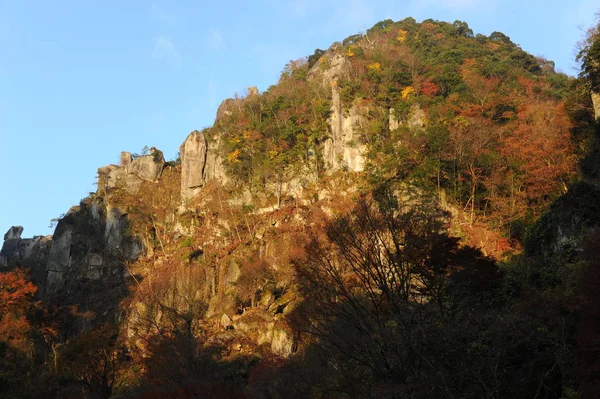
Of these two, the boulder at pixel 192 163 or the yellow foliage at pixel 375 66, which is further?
the boulder at pixel 192 163

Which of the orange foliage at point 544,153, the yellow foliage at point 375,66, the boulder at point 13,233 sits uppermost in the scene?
the yellow foliage at point 375,66

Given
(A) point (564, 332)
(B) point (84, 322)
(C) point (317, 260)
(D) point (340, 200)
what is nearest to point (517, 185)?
(D) point (340, 200)

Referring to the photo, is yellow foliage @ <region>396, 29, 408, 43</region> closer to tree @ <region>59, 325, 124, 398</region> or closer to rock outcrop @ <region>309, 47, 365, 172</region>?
rock outcrop @ <region>309, 47, 365, 172</region>

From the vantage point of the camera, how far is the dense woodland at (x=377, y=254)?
1217 cm

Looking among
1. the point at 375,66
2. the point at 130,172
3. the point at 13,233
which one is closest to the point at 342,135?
the point at 375,66

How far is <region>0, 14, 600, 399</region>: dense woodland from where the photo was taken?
39.9 ft

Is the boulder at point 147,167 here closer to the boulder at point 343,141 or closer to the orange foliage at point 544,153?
the boulder at point 343,141

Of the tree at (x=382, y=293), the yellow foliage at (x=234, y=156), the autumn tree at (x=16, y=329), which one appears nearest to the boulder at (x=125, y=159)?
the yellow foliage at (x=234, y=156)

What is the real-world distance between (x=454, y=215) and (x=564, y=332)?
60.1ft

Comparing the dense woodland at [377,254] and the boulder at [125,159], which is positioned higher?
the boulder at [125,159]

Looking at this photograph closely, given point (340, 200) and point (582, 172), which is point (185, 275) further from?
point (582, 172)

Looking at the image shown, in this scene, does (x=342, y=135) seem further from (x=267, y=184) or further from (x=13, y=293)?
(x=13, y=293)

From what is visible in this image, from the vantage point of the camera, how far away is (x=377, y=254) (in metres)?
12.8

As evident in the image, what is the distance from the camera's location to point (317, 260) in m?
13.2
